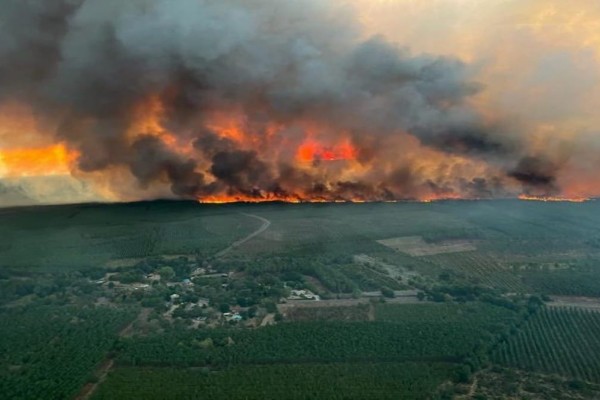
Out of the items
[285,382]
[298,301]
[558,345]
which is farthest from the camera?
[298,301]

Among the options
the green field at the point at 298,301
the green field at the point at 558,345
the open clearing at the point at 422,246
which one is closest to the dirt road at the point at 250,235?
the green field at the point at 298,301

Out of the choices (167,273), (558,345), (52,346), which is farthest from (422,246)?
(52,346)

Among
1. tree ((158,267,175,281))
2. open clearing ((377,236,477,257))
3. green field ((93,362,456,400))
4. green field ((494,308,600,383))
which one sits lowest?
green field ((93,362,456,400))

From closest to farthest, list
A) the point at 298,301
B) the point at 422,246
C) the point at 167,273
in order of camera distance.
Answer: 1. the point at 298,301
2. the point at 167,273
3. the point at 422,246

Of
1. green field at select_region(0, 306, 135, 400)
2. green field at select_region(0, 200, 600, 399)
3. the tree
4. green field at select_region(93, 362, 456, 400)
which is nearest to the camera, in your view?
green field at select_region(93, 362, 456, 400)

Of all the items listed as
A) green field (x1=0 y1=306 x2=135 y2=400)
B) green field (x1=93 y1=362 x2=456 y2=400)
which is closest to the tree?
green field (x1=0 y1=306 x2=135 y2=400)

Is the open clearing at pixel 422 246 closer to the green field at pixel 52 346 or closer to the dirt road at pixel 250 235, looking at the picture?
the dirt road at pixel 250 235

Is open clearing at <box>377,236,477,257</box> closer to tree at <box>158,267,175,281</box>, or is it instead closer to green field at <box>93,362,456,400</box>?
tree at <box>158,267,175,281</box>

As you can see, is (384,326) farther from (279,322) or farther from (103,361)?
(103,361)

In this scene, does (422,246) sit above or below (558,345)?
above

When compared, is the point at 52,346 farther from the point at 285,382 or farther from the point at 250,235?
the point at 250,235
